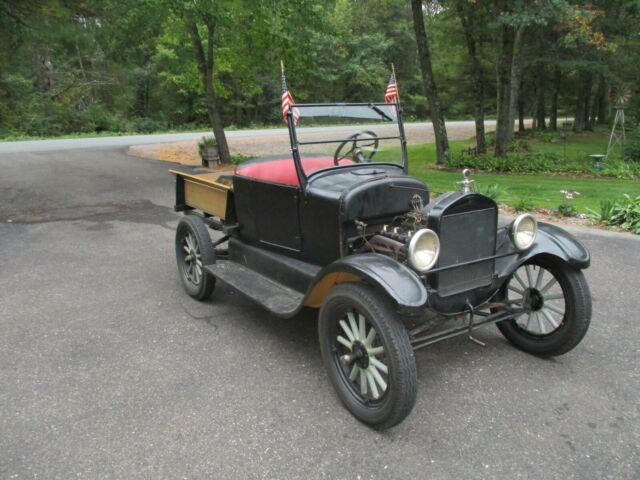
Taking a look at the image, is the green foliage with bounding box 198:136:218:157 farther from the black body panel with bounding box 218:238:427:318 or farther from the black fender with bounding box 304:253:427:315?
the black fender with bounding box 304:253:427:315

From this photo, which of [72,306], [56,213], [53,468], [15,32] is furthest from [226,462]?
[15,32]

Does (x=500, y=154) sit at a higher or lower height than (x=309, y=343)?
higher

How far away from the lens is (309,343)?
3.79m

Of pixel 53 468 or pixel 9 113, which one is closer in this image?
pixel 53 468

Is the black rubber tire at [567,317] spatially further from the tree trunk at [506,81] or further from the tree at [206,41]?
the tree trunk at [506,81]

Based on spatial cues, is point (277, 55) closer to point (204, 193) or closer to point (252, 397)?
point (204, 193)

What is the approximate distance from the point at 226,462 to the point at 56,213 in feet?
23.7

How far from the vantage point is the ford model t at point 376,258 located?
2.76 metres

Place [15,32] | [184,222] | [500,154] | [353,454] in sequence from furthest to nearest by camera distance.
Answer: [500,154], [15,32], [184,222], [353,454]

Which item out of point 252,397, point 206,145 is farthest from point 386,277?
point 206,145

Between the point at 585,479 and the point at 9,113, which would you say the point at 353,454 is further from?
the point at 9,113

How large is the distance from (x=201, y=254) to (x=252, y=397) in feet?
5.67

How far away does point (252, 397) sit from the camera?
3084mm

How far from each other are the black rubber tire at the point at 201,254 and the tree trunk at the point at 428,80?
34.4 feet
